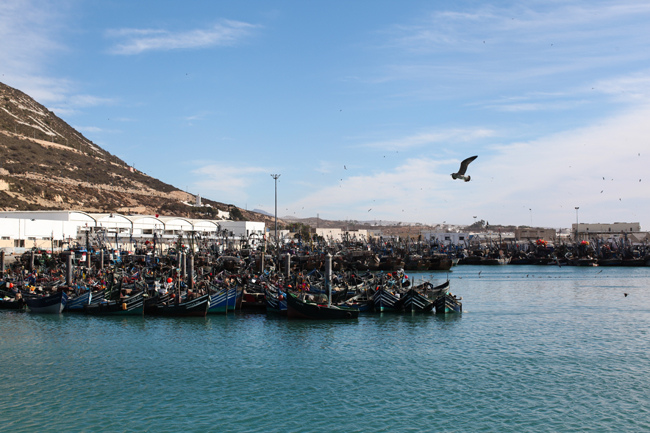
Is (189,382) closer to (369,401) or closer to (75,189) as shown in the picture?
(369,401)

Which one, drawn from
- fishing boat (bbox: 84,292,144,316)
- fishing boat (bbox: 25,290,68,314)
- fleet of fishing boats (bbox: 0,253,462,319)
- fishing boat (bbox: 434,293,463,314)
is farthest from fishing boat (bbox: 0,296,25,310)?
fishing boat (bbox: 434,293,463,314)

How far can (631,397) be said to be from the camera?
2028 cm

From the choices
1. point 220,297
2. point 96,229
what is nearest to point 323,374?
point 220,297

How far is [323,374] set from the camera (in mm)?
23078

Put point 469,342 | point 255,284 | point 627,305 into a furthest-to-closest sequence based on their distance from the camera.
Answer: point 627,305 → point 255,284 → point 469,342

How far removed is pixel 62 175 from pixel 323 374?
334 feet

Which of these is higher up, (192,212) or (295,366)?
(192,212)

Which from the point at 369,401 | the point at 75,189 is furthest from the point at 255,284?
the point at 75,189

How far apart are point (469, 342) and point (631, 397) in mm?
9876

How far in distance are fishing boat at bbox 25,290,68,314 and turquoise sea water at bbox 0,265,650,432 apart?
3.42ft

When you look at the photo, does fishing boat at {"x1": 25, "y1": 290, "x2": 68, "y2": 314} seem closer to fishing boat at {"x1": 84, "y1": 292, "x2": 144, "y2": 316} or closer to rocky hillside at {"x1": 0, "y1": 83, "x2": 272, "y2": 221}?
fishing boat at {"x1": 84, "y1": 292, "x2": 144, "y2": 316}

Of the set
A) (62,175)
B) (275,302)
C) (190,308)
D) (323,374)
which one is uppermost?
(62,175)

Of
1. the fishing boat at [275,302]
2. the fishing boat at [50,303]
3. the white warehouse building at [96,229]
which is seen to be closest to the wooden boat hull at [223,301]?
the fishing boat at [275,302]

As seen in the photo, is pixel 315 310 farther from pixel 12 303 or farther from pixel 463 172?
pixel 12 303
